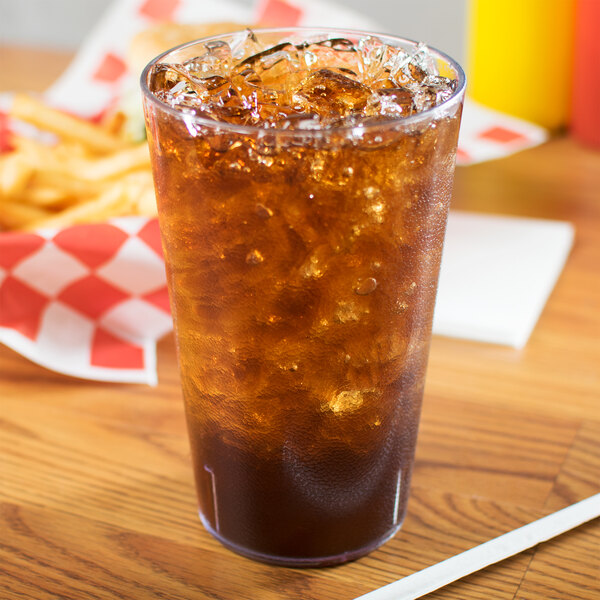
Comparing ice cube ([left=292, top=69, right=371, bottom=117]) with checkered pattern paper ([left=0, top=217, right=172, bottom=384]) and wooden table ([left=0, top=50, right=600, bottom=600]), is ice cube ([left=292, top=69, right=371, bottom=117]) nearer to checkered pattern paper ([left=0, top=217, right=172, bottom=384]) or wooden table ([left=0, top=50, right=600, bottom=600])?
wooden table ([left=0, top=50, right=600, bottom=600])

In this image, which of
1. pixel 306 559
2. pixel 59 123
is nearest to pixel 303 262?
pixel 306 559

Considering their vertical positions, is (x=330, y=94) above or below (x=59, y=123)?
above

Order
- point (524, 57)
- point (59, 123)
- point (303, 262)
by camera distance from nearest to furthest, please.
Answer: point (303, 262) < point (59, 123) < point (524, 57)

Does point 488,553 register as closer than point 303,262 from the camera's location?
No

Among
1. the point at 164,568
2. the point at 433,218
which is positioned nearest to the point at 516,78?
the point at 433,218

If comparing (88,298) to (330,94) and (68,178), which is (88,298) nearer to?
(68,178)

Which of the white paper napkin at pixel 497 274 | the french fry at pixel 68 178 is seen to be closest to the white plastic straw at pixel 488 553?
the white paper napkin at pixel 497 274

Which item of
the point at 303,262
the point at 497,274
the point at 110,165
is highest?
the point at 303,262
